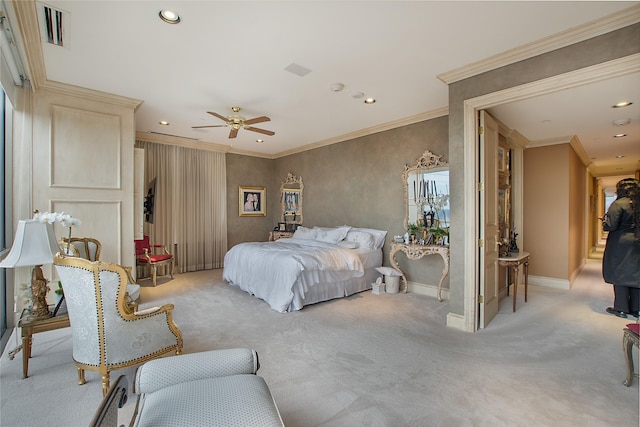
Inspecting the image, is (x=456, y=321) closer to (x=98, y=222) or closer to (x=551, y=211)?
(x=551, y=211)

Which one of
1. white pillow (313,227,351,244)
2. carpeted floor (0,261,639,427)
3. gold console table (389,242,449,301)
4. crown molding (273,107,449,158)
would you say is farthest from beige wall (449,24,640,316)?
white pillow (313,227,351,244)

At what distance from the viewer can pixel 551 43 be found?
263cm

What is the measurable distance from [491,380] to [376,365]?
0.88 meters

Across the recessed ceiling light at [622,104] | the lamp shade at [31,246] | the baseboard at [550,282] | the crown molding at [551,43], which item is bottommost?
the baseboard at [550,282]

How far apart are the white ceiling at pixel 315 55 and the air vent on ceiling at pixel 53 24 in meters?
0.06

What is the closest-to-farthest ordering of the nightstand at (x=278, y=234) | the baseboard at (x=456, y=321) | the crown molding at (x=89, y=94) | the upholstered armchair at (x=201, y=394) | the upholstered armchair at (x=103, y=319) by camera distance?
1. the upholstered armchair at (x=201, y=394)
2. the upholstered armchair at (x=103, y=319)
3. the baseboard at (x=456, y=321)
4. the crown molding at (x=89, y=94)
5. the nightstand at (x=278, y=234)

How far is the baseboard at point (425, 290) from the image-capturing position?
453cm

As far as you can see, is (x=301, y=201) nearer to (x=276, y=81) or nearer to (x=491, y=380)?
(x=276, y=81)

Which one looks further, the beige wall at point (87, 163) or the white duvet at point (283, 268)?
the white duvet at point (283, 268)

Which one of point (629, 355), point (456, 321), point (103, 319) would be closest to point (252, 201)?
point (456, 321)

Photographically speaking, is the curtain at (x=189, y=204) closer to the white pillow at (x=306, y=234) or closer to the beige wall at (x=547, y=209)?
the white pillow at (x=306, y=234)

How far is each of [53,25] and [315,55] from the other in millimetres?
2267

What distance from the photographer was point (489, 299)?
3.48 metres

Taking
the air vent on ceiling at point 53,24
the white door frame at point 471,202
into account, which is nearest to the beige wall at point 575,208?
the white door frame at point 471,202
